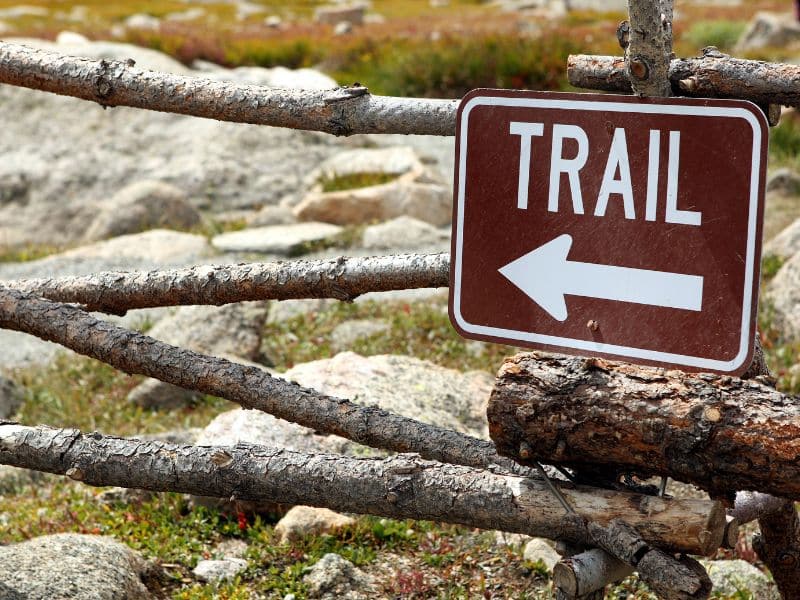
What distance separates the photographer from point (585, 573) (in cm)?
271

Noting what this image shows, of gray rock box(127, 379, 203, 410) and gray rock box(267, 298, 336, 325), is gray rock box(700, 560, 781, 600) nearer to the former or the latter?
gray rock box(127, 379, 203, 410)

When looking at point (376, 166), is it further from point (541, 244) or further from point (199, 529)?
point (541, 244)

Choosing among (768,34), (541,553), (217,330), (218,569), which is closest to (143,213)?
(217,330)

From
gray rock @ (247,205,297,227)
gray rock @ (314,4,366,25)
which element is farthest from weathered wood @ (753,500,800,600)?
gray rock @ (314,4,366,25)

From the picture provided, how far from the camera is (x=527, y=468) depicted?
322 centimetres

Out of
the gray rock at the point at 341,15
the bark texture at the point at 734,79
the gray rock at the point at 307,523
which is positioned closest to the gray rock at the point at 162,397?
the gray rock at the point at 307,523

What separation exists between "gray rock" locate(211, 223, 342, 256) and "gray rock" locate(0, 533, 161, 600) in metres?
7.03

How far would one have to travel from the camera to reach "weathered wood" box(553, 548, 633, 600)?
2689mm

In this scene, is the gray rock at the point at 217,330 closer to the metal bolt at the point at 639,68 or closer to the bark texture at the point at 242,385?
the bark texture at the point at 242,385

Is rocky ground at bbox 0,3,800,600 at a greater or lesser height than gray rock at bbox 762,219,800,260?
lesser

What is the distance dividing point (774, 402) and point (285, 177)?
40.6 feet

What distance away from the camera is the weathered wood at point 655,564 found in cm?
261

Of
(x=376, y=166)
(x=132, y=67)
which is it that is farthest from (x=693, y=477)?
(x=376, y=166)

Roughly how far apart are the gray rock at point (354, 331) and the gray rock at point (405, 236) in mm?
2750
